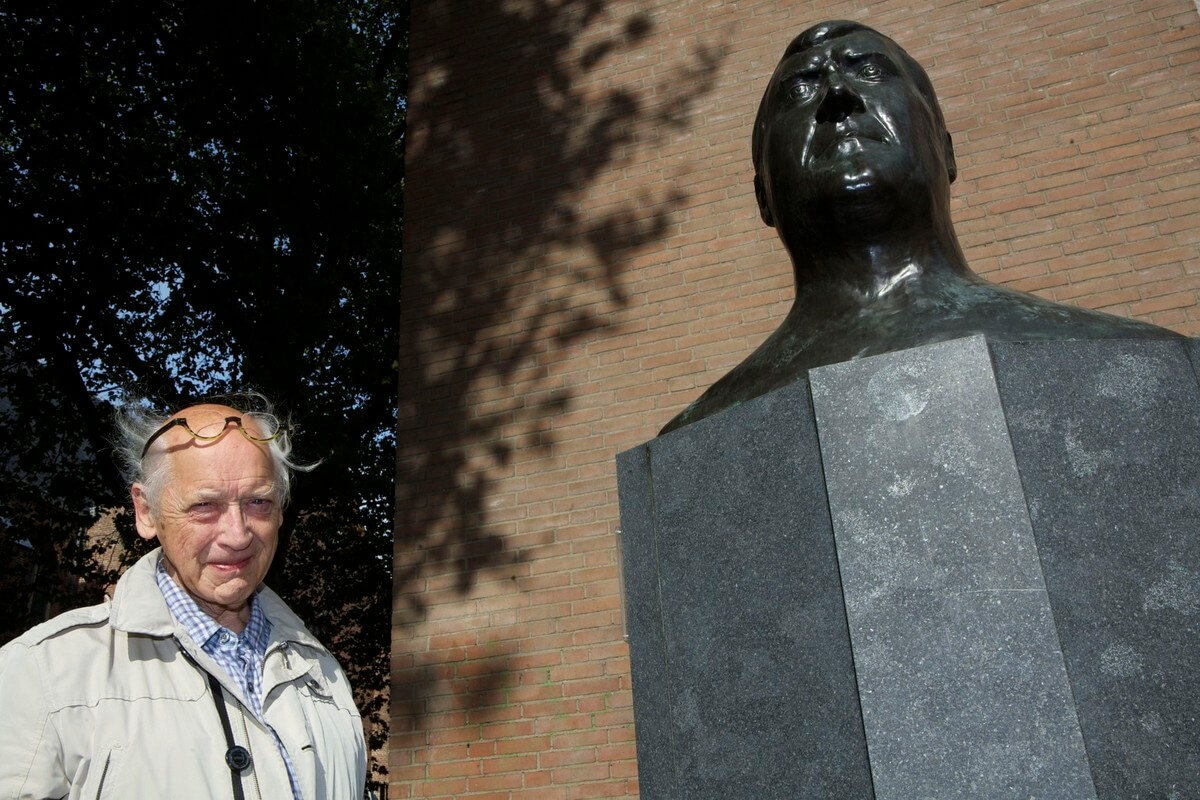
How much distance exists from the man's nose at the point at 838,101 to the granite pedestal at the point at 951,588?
751mm

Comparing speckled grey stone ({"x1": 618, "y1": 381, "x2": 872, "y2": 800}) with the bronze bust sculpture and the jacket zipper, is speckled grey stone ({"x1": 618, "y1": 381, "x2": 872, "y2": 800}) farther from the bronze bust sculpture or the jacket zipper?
the jacket zipper

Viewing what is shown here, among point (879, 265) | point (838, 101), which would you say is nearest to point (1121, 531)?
point (879, 265)

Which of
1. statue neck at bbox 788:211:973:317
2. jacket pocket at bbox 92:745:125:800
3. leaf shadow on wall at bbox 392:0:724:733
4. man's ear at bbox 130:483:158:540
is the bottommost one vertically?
jacket pocket at bbox 92:745:125:800

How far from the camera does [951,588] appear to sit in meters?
2.00

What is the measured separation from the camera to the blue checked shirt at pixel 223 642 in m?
2.08

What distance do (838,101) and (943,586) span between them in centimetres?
130

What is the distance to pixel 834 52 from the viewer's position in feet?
8.98

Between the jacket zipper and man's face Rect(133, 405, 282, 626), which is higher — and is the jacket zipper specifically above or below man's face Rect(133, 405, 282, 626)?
below

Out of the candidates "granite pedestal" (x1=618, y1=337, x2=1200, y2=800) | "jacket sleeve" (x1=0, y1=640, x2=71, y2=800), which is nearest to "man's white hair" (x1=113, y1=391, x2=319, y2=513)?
"jacket sleeve" (x1=0, y1=640, x2=71, y2=800)

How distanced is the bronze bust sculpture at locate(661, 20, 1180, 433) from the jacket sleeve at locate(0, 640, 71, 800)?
1648mm

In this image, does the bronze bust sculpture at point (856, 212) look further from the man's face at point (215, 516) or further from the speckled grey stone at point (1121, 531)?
the man's face at point (215, 516)

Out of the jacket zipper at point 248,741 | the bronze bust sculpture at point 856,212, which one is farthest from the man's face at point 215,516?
the bronze bust sculpture at point 856,212

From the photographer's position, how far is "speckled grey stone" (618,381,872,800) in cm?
210

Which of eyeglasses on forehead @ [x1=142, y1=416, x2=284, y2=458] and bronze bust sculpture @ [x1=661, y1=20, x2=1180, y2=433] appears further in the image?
bronze bust sculpture @ [x1=661, y1=20, x2=1180, y2=433]
